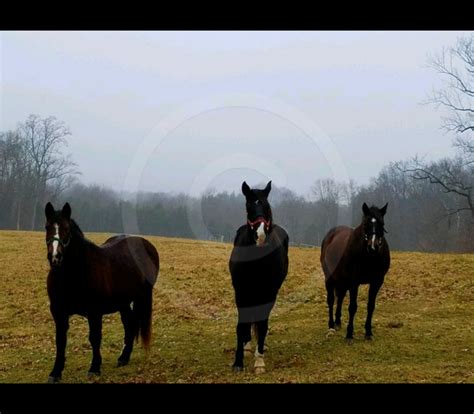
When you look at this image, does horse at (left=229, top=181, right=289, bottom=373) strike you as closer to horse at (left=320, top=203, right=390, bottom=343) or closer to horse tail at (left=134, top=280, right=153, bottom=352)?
horse tail at (left=134, top=280, right=153, bottom=352)

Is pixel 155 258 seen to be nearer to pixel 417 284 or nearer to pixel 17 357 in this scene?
pixel 17 357

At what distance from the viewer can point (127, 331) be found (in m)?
7.89

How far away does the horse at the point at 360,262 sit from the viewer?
8.51 m

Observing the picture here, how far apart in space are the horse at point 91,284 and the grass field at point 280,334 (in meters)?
0.44

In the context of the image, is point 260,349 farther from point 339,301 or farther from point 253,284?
point 339,301

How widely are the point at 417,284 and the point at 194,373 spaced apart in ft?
33.6

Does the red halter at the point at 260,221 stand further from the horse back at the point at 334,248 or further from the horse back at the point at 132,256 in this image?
the horse back at the point at 334,248

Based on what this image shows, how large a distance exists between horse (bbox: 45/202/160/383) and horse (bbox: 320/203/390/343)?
12.3ft

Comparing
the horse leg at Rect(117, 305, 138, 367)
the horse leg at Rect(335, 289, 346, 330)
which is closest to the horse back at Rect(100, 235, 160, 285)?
the horse leg at Rect(117, 305, 138, 367)

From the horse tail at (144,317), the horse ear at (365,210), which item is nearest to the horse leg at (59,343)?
the horse tail at (144,317)

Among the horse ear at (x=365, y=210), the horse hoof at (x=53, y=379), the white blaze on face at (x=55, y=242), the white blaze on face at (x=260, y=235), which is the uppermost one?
the horse ear at (x=365, y=210)

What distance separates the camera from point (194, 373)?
6984 mm
